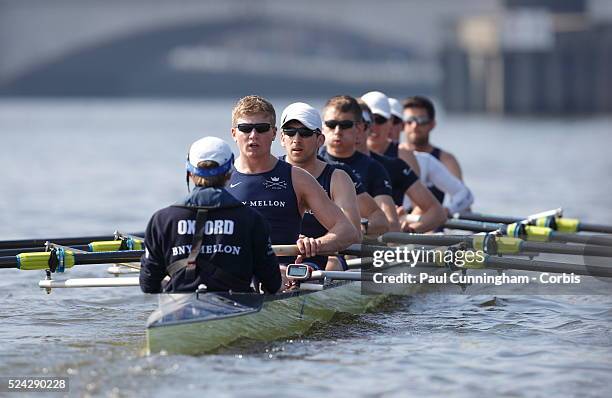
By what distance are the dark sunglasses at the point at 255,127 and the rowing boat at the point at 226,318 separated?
133cm

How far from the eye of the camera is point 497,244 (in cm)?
1228

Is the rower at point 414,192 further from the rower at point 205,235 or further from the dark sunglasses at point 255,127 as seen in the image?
the rower at point 205,235

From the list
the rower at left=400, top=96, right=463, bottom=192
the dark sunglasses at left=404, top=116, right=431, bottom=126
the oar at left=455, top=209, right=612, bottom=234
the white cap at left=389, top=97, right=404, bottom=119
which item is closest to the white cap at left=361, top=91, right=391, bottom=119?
the white cap at left=389, top=97, right=404, bottom=119

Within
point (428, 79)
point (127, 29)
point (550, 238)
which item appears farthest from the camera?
point (428, 79)

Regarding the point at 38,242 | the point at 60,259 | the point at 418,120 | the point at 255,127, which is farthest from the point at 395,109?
the point at 60,259

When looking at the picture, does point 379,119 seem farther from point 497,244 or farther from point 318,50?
point 318,50

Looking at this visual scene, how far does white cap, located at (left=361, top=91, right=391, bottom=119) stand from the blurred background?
62.3 meters

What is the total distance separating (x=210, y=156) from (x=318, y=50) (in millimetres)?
117758

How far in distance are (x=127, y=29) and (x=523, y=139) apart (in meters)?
49.4

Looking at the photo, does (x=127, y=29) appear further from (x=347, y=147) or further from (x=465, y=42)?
(x=347, y=147)

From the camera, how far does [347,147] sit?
12766mm

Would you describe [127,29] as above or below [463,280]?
above

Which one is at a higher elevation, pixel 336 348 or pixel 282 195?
pixel 282 195

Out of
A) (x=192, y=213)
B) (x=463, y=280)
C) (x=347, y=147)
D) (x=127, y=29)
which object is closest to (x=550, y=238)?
(x=463, y=280)
